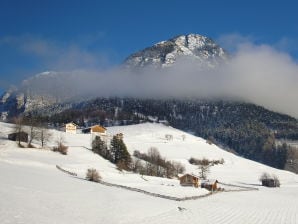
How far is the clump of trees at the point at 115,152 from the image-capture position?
11027cm

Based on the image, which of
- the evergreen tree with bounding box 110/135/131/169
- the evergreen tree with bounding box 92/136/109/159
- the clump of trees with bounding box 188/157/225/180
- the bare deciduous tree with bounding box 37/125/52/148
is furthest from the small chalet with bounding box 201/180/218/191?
the clump of trees with bounding box 188/157/225/180

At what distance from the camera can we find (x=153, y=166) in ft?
381

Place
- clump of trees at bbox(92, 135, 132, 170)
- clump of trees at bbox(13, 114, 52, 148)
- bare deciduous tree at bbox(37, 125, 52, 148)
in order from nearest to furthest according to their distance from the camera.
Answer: clump of trees at bbox(13, 114, 52, 148) < clump of trees at bbox(92, 135, 132, 170) < bare deciduous tree at bbox(37, 125, 52, 148)

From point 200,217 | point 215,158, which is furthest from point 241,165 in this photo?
point 200,217

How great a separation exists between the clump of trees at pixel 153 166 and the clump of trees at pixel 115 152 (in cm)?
240

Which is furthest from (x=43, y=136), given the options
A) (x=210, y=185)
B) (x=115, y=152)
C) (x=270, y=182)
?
(x=270, y=182)

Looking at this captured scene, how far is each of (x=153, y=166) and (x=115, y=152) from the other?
10.4 meters

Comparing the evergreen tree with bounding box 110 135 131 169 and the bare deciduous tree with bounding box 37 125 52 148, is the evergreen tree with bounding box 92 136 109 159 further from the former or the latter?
the bare deciduous tree with bounding box 37 125 52 148

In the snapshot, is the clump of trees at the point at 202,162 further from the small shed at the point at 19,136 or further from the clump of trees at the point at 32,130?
the small shed at the point at 19,136

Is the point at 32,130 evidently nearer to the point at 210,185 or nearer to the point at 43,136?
the point at 43,136

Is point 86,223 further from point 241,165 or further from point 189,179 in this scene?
point 241,165

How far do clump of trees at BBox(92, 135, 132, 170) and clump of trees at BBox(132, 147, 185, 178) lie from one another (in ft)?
7.89

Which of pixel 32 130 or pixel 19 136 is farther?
pixel 32 130

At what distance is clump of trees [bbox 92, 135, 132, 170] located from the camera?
110269mm
